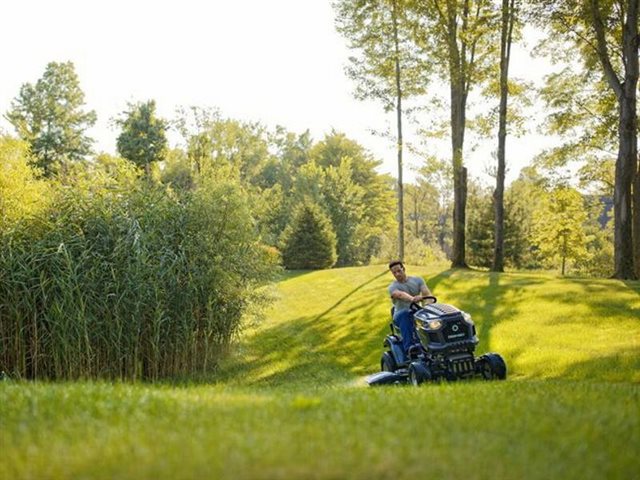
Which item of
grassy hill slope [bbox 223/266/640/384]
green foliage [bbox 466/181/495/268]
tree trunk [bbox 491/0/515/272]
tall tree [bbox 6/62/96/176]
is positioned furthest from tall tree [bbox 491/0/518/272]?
tall tree [bbox 6/62/96/176]

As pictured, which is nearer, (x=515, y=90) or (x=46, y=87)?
(x=515, y=90)

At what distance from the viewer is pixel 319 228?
118 feet

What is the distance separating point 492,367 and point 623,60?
1452 centimetres

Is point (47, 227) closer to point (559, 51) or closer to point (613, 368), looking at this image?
point (613, 368)

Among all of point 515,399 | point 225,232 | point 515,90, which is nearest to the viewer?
point 515,399

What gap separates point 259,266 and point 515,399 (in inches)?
332

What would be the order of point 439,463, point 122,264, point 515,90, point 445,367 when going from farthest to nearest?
point 515,90 → point 122,264 → point 445,367 → point 439,463

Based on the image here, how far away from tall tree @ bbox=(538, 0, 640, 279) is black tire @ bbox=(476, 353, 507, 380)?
443 inches

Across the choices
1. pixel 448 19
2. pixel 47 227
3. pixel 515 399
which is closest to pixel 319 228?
pixel 448 19

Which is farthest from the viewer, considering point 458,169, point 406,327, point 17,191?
point 458,169

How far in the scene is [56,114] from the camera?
46375 mm

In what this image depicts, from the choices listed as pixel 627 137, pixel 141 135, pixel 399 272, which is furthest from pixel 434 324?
pixel 141 135

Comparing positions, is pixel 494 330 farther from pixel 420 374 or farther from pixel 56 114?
pixel 56 114

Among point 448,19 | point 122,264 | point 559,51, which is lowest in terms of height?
point 122,264
